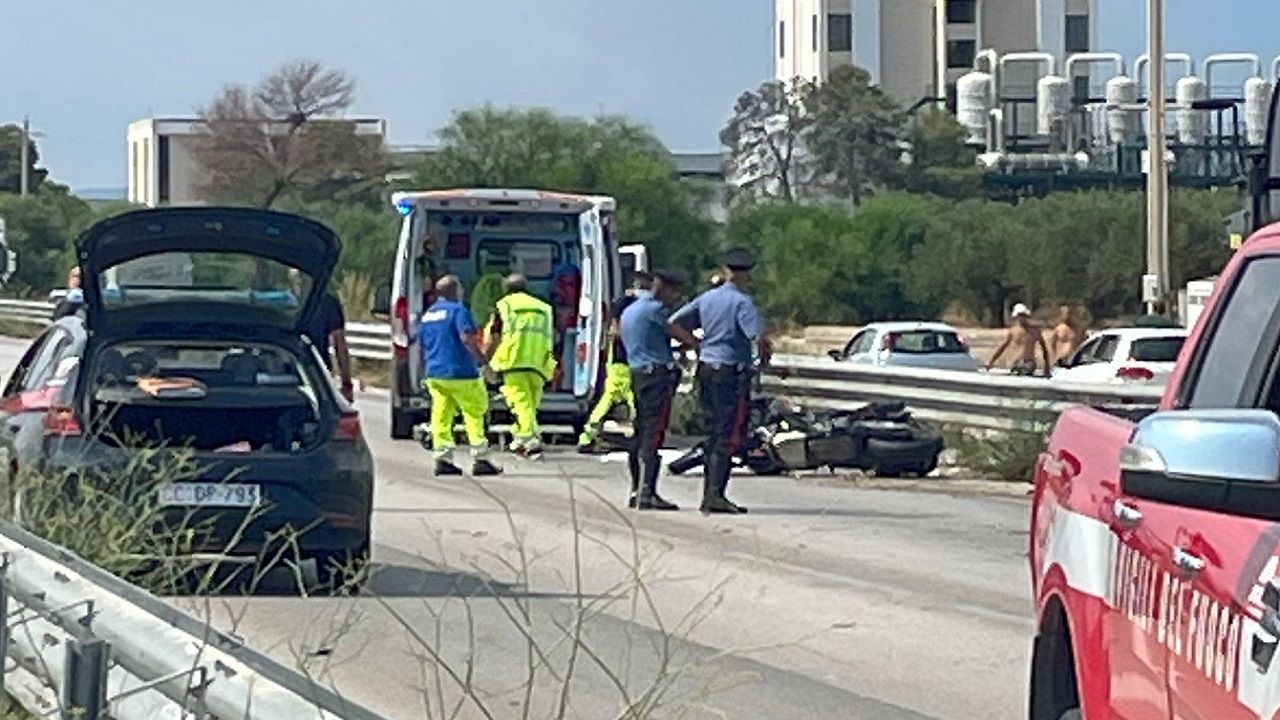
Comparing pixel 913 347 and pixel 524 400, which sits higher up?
pixel 524 400

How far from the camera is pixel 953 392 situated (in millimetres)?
21500

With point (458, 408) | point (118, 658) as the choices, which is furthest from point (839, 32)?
point (118, 658)

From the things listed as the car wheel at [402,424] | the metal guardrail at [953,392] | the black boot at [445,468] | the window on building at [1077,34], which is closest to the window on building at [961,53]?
the window on building at [1077,34]

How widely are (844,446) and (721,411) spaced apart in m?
3.71

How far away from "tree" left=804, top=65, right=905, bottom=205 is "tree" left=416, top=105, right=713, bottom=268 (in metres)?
18.6

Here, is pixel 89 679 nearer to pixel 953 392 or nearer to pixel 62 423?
pixel 62 423

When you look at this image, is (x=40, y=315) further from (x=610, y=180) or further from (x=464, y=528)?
(x=464, y=528)

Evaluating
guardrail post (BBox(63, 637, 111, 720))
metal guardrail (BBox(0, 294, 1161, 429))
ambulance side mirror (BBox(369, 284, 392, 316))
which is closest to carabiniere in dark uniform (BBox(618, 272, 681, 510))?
metal guardrail (BBox(0, 294, 1161, 429))

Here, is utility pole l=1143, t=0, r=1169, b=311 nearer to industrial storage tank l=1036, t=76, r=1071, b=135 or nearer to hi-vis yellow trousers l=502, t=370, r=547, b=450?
hi-vis yellow trousers l=502, t=370, r=547, b=450

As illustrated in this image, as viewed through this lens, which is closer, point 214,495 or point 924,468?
point 214,495

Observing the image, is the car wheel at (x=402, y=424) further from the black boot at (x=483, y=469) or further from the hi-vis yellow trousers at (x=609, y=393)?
the black boot at (x=483, y=469)

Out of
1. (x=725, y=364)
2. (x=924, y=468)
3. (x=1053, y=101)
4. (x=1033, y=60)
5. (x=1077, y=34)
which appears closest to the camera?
(x=725, y=364)

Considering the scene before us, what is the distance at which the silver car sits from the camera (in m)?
35.0

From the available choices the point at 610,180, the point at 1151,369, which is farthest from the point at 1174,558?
the point at 610,180
